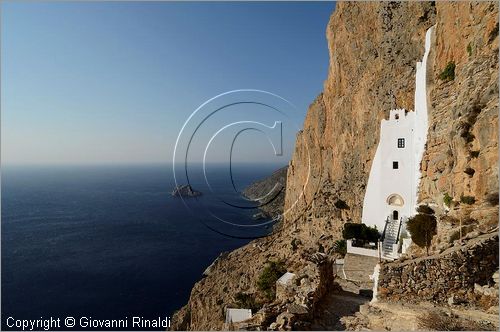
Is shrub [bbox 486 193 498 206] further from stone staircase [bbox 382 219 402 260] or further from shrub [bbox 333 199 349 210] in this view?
shrub [bbox 333 199 349 210]

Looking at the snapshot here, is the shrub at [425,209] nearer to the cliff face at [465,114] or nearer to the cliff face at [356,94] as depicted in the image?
the cliff face at [465,114]

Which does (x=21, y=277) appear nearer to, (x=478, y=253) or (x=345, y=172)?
(x=345, y=172)

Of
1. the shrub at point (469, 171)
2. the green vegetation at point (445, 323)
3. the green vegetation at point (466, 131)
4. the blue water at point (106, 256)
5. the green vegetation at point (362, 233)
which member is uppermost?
the green vegetation at point (466, 131)

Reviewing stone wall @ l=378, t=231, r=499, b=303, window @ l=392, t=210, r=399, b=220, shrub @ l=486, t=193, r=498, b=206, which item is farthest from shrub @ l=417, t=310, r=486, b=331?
window @ l=392, t=210, r=399, b=220

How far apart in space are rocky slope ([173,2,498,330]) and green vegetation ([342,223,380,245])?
297cm

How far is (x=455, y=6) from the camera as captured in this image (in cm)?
1459

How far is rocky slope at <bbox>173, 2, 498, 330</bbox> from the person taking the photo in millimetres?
11648

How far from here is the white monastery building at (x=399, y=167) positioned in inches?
635

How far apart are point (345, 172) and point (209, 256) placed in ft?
85.4

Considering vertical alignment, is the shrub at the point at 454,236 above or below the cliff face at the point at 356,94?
below

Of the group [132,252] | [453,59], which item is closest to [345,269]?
[453,59]

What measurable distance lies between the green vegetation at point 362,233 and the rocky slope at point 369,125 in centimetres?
297

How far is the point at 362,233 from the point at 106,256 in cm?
4282

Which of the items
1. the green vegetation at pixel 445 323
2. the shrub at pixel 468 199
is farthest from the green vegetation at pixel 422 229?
the green vegetation at pixel 445 323
